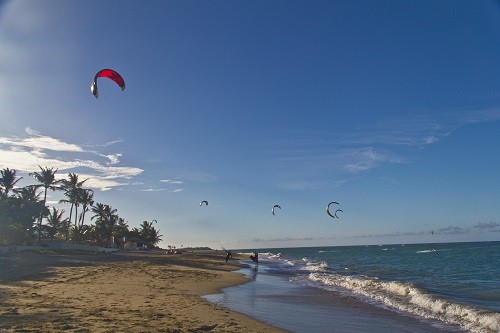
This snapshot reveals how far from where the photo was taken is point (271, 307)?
1409 cm

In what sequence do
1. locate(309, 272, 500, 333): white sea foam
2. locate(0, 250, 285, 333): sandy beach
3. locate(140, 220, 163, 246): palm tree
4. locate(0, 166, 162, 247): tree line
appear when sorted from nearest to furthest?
locate(0, 250, 285, 333): sandy beach → locate(309, 272, 500, 333): white sea foam → locate(0, 166, 162, 247): tree line → locate(140, 220, 163, 246): palm tree

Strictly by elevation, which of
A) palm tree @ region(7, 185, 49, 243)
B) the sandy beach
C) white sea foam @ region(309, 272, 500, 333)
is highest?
palm tree @ region(7, 185, 49, 243)

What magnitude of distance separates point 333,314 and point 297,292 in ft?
20.7

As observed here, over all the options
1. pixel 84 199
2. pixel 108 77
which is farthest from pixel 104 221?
pixel 108 77

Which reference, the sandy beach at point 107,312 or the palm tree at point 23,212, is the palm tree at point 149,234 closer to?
the palm tree at point 23,212

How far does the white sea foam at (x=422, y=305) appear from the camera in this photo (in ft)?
41.0

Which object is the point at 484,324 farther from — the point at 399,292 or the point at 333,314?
the point at 399,292

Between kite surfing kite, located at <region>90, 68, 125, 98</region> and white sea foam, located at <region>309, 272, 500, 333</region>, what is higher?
kite surfing kite, located at <region>90, 68, 125, 98</region>

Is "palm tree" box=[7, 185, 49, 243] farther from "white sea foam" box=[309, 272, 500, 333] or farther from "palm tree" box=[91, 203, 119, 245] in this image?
"white sea foam" box=[309, 272, 500, 333]

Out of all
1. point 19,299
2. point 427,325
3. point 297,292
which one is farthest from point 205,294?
point 427,325

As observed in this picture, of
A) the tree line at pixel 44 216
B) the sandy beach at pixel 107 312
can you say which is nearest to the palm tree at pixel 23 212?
the tree line at pixel 44 216

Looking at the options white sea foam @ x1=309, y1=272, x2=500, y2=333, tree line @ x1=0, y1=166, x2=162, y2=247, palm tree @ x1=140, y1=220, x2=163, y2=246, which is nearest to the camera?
white sea foam @ x1=309, y1=272, x2=500, y2=333

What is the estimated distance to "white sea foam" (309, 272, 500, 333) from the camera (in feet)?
41.0

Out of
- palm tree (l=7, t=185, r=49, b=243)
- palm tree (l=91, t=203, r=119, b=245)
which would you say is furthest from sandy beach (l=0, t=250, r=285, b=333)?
palm tree (l=91, t=203, r=119, b=245)
